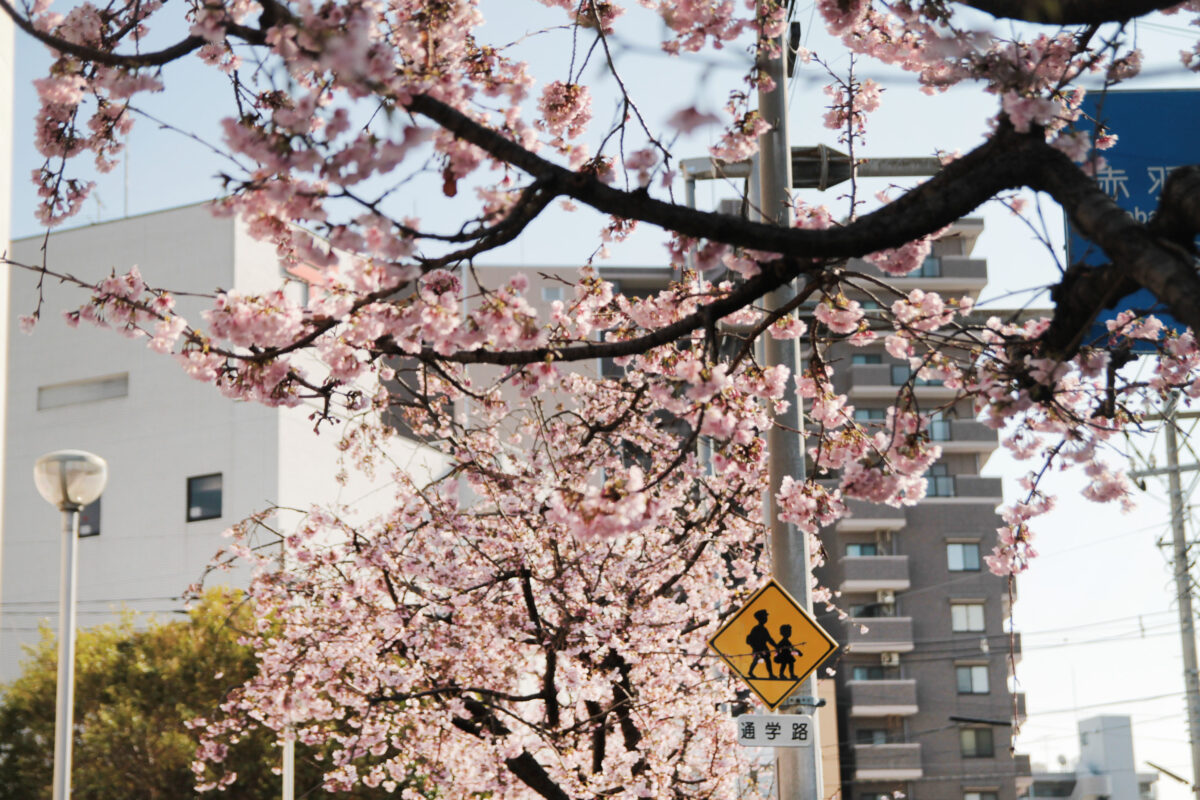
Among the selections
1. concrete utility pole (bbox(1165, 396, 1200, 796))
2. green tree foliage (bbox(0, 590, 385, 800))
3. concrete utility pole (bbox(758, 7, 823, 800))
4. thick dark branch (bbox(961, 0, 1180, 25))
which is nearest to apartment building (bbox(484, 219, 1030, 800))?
concrete utility pole (bbox(1165, 396, 1200, 796))

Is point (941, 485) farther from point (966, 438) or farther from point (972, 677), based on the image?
point (972, 677)

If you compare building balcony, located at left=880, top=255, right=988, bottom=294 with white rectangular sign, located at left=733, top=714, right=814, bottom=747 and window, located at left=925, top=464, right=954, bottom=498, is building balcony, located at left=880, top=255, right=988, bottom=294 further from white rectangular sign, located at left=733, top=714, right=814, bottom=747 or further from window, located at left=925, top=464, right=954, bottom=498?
white rectangular sign, located at left=733, top=714, right=814, bottom=747

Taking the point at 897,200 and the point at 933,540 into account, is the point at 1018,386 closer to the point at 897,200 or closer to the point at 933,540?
the point at 897,200

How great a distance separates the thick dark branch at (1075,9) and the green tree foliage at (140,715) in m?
20.4

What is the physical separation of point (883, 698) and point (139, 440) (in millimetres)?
27855

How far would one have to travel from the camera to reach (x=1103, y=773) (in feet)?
296

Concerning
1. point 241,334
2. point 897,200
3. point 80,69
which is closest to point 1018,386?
point 897,200

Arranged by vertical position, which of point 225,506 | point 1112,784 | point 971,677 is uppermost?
point 225,506

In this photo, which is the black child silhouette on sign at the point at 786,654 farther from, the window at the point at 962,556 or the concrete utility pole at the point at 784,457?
the window at the point at 962,556

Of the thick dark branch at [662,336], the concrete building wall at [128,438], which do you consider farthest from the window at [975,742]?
the thick dark branch at [662,336]

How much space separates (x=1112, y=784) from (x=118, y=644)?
255ft

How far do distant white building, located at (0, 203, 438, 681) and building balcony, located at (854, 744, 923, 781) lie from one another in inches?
875

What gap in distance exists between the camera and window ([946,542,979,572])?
51.7m

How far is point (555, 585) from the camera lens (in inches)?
414
